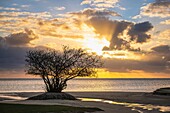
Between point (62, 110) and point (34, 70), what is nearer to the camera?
point (62, 110)

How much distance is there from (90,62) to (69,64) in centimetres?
441

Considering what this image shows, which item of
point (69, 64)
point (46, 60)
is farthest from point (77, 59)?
point (46, 60)

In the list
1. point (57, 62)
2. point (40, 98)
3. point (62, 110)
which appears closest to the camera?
point (62, 110)

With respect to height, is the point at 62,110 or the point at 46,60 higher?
the point at 46,60

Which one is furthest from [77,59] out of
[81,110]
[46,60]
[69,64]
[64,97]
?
[81,110]

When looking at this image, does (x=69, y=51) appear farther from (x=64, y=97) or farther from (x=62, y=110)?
(x=62, y=110)

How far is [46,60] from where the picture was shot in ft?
204

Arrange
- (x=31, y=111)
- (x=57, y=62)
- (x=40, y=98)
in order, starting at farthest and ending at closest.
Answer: (x=57, y=62) → (x=40, y=98) → (x=31, y=111)

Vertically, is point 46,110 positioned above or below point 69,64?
below

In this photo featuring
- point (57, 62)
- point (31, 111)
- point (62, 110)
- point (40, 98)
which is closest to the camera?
point (31, 111)

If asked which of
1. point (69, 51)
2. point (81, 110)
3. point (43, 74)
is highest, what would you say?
point (69, 51)

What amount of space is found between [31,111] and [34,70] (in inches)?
1185

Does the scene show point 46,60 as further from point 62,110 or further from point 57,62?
point 62,110

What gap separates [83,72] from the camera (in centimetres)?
6431
